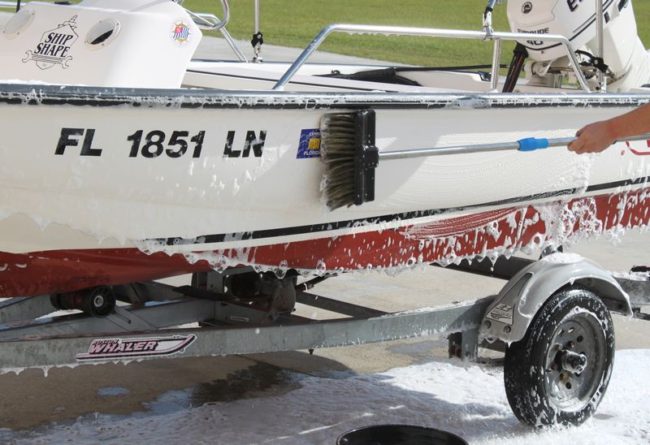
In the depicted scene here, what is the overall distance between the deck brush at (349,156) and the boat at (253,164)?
1cm

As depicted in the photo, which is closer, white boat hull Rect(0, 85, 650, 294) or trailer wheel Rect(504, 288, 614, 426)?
white boat hull Rect(0, 85, 650, 294)

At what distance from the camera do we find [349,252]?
430cm

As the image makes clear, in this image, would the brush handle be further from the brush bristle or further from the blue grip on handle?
the brush bristle

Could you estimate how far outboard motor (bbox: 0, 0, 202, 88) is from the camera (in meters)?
4.58

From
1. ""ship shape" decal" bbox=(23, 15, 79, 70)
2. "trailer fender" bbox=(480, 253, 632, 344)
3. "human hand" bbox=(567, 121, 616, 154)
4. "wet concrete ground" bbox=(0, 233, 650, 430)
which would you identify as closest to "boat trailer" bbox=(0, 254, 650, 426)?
"trailer fender" bbox=(480, 253, 632, 344)

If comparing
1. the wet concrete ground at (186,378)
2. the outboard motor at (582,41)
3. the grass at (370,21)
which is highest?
the grass at (370,21)

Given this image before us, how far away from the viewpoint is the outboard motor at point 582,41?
548 centimetres

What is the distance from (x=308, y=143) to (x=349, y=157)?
160mm

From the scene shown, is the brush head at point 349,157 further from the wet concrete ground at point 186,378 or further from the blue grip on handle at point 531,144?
the wet concrete ground at point 186,378

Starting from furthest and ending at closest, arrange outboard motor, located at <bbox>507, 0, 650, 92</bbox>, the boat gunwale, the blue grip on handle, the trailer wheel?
outboard motor, located at <bbox>507, 0, 650, 92</bbox> → the trailer wheel → the blue grip on handle → the boat gunwale

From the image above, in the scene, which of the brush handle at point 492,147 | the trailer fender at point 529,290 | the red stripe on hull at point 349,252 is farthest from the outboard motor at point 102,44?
the trailer fender at point 529,290

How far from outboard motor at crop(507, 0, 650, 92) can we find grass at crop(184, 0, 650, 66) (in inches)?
375

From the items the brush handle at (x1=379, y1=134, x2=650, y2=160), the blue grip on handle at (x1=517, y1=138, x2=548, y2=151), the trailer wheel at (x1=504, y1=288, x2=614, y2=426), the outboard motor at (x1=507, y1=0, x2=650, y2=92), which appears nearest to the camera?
the brush handle at (x1=379, y1=134, x2=650, y2=160)

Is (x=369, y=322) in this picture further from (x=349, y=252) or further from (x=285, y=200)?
(x=285, y=200)
